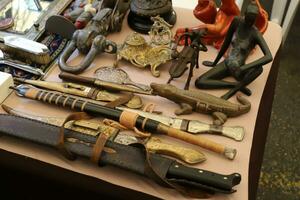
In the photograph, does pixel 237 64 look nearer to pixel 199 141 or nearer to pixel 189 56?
pixel 189 56

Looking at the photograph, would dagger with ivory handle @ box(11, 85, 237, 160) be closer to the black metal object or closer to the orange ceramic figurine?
the black metal object

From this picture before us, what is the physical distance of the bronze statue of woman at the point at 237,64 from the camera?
38.1 inches

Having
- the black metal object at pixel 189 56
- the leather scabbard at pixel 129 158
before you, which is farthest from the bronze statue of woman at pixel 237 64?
the leather scabbard at pixel 129 158

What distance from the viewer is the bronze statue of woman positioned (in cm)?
97

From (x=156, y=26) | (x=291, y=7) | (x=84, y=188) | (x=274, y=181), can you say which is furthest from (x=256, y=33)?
(x=291, y=7)

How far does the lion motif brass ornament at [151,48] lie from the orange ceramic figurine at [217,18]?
0.06 metres

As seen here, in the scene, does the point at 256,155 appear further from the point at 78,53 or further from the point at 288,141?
the point at 288,141

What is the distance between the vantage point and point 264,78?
1.06m

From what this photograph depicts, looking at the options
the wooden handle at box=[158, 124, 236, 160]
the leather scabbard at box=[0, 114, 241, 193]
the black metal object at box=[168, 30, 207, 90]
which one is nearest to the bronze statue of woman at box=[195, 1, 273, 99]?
the black metal object at box=[168, 30, 207, 90]

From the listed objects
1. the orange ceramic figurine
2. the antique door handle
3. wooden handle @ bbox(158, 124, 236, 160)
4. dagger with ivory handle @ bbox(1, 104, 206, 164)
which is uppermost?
the orange ceramic figurine

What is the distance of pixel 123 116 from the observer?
0.90 m

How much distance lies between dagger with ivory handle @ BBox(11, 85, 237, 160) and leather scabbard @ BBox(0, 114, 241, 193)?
0.22 ft

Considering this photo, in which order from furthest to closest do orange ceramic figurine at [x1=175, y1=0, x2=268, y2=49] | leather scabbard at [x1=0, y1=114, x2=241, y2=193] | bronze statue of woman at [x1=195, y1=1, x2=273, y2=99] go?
orange ceramic figurine at [x1=175, y1=0, x2=268, y2=49]
bronze statue of woman at [x1=195, y1=1, x2=273, y2=99]
leather scabbard at [x1=0, y1=114, x2=241, y2=193]

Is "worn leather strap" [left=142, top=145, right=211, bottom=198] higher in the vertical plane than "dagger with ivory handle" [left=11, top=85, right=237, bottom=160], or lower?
lower
